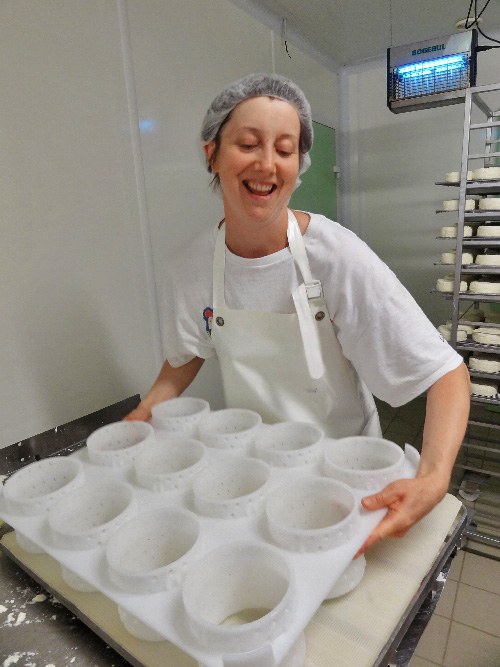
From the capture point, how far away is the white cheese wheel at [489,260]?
2163mm

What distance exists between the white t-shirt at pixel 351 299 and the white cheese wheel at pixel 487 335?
56.8 inches

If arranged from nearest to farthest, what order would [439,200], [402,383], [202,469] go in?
[202,469], [402,383], [439,200]

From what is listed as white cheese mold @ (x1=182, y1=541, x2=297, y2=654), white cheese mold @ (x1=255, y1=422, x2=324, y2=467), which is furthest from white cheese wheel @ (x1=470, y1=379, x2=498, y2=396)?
white cheese mold @ (x1=182, y1=541, x2=297, y2=654)

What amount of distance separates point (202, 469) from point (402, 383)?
50 cm

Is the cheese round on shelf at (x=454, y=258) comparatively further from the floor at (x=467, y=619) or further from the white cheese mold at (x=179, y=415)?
the white cheese mold at (x=179, y=415)

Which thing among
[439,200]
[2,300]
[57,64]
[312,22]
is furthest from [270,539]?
[439,200]

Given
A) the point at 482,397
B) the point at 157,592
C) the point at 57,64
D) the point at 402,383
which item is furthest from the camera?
the point at 482,397

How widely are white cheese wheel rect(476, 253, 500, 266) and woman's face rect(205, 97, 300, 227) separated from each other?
5.20 ft

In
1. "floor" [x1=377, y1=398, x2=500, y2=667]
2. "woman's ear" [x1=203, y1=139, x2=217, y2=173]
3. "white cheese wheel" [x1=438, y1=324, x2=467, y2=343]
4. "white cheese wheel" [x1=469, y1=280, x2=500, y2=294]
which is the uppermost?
"woman's ear" [x1=203, y1=139, x2=217, y2=173]

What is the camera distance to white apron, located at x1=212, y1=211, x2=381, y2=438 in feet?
3.56

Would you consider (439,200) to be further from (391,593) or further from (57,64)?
(391,593)

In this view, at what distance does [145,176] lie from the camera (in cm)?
170

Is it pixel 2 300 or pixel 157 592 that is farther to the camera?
pixel 2 300

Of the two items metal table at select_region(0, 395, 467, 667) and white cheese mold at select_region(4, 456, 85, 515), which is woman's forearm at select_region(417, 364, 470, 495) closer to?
metal table at select_region(0, 395, 467, 667)
